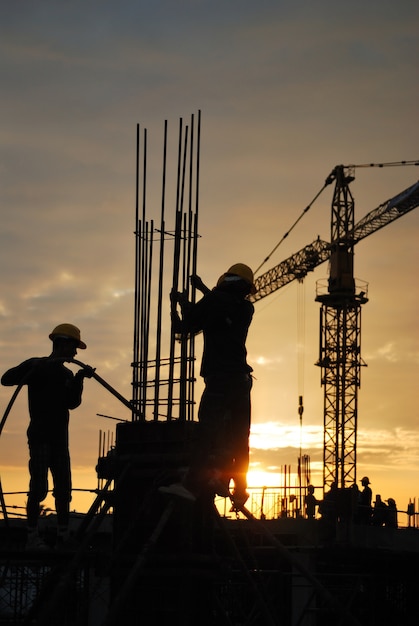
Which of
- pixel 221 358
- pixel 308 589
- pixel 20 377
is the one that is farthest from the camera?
pixel 308 589

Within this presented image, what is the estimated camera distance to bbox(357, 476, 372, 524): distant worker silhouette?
3378 centimetres

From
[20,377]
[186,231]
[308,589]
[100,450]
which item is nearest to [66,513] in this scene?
[20,377]

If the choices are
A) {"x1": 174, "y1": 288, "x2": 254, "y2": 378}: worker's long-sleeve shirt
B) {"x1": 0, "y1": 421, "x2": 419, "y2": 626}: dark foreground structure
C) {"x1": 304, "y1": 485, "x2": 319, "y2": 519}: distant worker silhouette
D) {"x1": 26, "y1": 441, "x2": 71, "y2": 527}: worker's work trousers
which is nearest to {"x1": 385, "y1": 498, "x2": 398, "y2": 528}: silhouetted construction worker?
{"x1": 304, "y1": 485, "x2": 319, "y2": 519}: distant worker silhouette

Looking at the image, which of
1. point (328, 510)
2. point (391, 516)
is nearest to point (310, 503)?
point (328, 510)

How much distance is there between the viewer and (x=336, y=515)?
35.2m

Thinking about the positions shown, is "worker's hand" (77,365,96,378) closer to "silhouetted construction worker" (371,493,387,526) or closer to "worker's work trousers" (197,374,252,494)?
"worker's work trousers" (197,374,252,494)

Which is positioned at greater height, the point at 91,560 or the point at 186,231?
the point at 186,231

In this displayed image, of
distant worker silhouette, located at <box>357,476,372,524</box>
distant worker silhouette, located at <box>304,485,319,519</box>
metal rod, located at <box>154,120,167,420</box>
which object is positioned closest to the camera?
metal rod, located at <box>154,120,167,420</box>

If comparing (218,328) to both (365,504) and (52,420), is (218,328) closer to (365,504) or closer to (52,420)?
(52,420)

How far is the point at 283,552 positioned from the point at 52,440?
3396mm

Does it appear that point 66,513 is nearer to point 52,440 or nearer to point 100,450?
point 52,440

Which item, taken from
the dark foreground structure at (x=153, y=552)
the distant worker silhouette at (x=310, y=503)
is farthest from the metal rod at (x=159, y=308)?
the distant worker silhouette at (x=310, y=503)

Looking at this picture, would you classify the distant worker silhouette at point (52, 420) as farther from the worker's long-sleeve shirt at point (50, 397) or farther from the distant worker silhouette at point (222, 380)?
the distant worker silhouette at point (222, 380)

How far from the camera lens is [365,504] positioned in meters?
34.2
